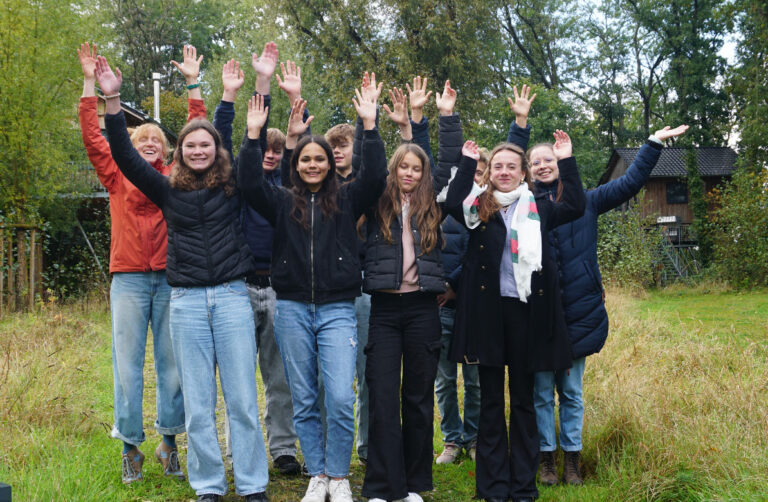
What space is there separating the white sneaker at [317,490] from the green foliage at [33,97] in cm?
1106

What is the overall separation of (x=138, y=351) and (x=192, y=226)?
37.3 inches

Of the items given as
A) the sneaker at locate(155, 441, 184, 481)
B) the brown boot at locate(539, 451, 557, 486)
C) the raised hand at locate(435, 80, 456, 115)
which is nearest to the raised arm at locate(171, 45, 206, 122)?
the raised hand at locate(435, 80, 456, 115)

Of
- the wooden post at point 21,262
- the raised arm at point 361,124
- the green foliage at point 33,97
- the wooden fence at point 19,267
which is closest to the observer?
the raised arm at point 361,124

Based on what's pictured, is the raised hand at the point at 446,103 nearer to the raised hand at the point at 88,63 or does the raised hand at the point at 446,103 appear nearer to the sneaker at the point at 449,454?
the raised hand at the point at 88,63

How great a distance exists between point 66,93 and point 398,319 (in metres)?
12.7

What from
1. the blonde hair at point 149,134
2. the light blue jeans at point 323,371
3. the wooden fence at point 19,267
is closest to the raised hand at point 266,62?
the blonde hair at point 149,134

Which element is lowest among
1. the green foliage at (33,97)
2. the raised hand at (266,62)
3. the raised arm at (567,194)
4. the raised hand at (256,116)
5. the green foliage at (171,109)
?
the raised arm at (567,194)

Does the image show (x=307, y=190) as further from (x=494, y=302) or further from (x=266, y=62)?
(x=494, y=302)

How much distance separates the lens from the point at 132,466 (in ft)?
13.9

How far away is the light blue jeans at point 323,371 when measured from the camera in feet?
13.1

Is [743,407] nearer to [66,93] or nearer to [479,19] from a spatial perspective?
[66,93]

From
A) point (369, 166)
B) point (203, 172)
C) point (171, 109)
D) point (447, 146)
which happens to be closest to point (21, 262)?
point (203, 172)

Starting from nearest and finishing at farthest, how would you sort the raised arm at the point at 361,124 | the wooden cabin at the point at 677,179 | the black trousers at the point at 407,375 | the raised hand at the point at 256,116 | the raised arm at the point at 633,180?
the raised hand at the point at 256,116 < the black trousers at the point at 407,375 < the raised arm at the point at 361,124 < the raised arm at the point at 633,180 < the wooden cabin at the point at 677,179

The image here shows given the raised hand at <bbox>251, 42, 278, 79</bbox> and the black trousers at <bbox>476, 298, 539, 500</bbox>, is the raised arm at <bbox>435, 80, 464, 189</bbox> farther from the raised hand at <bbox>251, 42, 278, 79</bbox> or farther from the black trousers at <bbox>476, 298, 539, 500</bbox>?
the raised hand at <bbox>251, 42, 278, 79</bbox>
